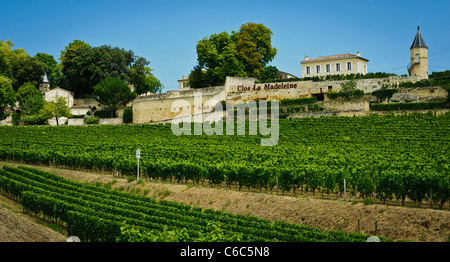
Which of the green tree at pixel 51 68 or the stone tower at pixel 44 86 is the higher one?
the green tree at pixel 51 68

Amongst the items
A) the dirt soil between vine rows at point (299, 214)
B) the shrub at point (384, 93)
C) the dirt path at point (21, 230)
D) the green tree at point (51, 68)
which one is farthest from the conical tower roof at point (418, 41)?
the green tree at point (51, 68)

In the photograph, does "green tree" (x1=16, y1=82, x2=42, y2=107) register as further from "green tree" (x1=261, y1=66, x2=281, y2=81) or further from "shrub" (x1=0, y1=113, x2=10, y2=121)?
"green tree" (x1=261, y1=66, x2=281, y2=81)

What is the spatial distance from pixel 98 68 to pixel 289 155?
40.6m

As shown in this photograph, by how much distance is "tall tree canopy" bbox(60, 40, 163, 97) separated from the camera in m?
63.3

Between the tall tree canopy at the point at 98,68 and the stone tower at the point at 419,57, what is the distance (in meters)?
37.8

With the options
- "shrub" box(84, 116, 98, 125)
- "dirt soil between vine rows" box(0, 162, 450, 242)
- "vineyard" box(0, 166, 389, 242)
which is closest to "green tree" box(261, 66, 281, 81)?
"shrub" box(84, 116, 98, 125)

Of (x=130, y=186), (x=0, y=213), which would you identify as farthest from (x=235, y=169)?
(x=0, y=213)

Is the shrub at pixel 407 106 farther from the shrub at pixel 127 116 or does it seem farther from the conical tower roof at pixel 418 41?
the shrub at pixel 127 116

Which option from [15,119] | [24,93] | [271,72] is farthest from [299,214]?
[271,72]

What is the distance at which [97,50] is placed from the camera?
209 feet

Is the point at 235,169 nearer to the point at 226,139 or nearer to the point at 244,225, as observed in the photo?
the point at 244,225

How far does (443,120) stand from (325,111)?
12723 mm

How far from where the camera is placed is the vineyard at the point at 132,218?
1410 cm

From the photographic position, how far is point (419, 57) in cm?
5278
